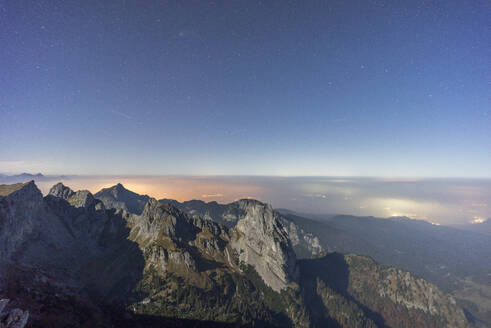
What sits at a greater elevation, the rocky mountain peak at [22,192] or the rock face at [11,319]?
the rocky mountain peak at [22,192]

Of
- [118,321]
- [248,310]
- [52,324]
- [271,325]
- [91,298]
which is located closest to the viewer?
[52,324]

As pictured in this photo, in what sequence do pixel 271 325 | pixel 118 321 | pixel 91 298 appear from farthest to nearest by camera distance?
pixel 271 325 → pixel 91 298 → pixel 118 321

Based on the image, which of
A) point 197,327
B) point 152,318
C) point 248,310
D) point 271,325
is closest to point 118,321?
point 152,318

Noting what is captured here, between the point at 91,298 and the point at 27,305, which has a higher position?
the point at 27,305

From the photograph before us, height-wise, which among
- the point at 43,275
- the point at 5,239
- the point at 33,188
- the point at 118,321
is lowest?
the point at 118,321

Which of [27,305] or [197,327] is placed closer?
[27,305]

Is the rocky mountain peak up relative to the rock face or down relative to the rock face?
up

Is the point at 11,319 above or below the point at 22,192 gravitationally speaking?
below

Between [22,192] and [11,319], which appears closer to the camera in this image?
[11,319]

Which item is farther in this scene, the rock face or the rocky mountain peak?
the rocky mountain peak

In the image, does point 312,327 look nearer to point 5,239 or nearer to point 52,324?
point 52,324

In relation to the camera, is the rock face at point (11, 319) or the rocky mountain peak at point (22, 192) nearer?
the rock face at point (11, 319)
